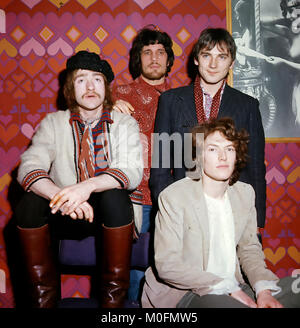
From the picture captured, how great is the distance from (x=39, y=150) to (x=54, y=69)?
3.59 ft

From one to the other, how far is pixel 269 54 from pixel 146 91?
3.60 feet

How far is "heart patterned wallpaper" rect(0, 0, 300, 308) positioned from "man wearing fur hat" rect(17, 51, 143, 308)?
80 centimetres

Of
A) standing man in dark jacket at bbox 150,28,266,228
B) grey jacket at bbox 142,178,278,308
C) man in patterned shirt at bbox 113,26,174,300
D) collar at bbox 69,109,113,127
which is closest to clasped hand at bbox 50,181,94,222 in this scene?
grey jacket at bbox 142,178,278,308

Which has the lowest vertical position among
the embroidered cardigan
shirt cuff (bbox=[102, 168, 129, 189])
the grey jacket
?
the grey jacket

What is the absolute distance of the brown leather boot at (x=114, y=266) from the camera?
1480 millimetres

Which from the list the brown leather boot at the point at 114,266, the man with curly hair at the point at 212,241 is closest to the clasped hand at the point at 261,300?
the man with curly hair at the point at 212,241

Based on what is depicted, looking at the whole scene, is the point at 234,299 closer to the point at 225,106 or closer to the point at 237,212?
the point at 237,212

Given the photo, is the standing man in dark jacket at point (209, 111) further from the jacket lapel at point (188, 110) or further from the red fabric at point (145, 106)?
the red fabric at point (145, 106)

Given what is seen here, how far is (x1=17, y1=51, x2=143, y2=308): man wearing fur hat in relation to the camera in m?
1.49

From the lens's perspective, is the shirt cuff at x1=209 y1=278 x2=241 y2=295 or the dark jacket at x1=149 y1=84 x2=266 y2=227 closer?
the shirt cuff at x1=209 y1=278 x2=241 y2=295

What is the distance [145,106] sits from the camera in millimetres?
2242

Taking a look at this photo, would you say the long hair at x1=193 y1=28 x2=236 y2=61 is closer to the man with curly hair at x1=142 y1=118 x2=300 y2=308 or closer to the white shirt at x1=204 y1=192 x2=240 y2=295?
the man with curly hair at x1=142 y1=118 x2=300 y2=308

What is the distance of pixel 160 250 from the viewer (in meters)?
1.44
